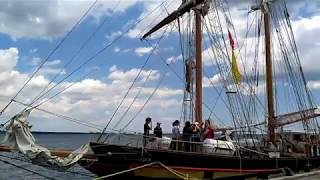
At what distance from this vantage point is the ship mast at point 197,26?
2759cm

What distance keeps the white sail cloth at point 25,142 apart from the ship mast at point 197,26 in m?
8.97

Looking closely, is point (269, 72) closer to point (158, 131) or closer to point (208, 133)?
point (208, 133)

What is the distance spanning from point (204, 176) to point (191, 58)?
7.33 meters

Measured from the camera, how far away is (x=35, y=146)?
809 inches

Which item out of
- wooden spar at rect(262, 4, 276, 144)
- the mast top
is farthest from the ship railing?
wooden spar at rect(262, 4, 276, 144)

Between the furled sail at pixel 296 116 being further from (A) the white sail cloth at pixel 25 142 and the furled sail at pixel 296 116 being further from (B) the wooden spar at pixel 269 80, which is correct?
(A) the white sail cloth at pixel 25 142

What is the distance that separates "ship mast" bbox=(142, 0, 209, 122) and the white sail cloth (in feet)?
29.4

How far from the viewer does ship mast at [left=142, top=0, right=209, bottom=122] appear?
90.5ft

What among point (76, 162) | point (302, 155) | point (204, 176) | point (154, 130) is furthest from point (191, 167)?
point (302, 155)

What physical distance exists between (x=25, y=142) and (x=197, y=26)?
1202 centimetres

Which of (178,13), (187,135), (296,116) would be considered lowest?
Result: (187,135)

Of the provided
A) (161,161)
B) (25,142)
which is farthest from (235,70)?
(25,142)

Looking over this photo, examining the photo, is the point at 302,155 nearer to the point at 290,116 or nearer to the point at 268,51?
the point at 290,116

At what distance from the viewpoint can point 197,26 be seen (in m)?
28.6
